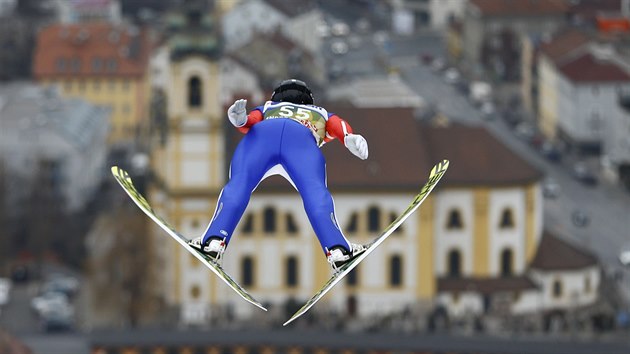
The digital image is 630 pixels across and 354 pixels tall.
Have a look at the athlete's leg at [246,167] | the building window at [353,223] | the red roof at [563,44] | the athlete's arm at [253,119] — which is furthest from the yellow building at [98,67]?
the athlete's leg at [246,167]

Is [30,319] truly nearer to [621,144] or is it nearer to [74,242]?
[74,242]

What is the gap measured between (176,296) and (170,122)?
839cm

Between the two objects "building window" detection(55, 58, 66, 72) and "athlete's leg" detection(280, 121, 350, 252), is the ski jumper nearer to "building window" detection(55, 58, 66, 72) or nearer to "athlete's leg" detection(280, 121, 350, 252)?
"athlete's leg" detection(280, 121, 350, 252)

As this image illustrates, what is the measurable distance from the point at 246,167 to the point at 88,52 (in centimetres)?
13043

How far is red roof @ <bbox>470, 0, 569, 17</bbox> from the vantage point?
17700 cm

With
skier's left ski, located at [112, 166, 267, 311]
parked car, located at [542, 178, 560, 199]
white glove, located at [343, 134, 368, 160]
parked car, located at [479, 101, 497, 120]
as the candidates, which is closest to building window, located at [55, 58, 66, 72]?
parked car, located at [479, 101, 497, 120]

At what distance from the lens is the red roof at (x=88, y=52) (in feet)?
518

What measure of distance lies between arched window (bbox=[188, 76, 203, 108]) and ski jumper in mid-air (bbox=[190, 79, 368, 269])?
69.8m

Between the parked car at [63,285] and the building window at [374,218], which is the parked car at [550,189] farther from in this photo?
the building window at [374,218]

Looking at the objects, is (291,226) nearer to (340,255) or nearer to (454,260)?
(454,260)

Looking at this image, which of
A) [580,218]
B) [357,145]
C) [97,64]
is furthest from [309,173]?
[97,64]

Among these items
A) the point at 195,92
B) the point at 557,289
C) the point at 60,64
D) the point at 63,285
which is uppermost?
the point at 60,64

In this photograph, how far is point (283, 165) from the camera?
93.0 ft

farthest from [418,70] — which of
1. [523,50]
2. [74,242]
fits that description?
[74,242]
